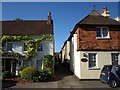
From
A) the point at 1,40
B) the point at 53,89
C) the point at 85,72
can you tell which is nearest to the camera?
the point at 53,89

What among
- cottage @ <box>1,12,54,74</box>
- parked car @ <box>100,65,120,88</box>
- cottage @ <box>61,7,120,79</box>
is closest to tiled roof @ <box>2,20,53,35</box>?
cottage @ <box>1,12,54,74</box>

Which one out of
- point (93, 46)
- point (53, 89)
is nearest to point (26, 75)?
point (53, 89)

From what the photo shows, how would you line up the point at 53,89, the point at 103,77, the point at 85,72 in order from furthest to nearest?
the point at 85,72
the point at 103,77
the point at 53,89

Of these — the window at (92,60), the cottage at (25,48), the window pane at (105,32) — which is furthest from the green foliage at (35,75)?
the window pane at (105,32)

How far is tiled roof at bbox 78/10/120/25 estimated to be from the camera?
2286 centimetres

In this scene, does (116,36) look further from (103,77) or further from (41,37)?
(41,37)

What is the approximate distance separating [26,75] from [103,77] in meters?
8.06

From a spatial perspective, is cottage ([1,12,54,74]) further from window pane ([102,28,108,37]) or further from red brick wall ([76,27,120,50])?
window pane ([102,28,108,37])

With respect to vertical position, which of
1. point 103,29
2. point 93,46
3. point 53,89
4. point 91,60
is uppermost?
point 103,29

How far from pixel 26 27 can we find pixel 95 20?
1153cm

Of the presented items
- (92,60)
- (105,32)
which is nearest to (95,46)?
(92,60)

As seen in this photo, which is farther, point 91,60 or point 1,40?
point 1,40

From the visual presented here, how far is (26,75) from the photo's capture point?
2269 cm

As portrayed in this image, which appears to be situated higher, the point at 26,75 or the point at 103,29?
the point at 103,29
